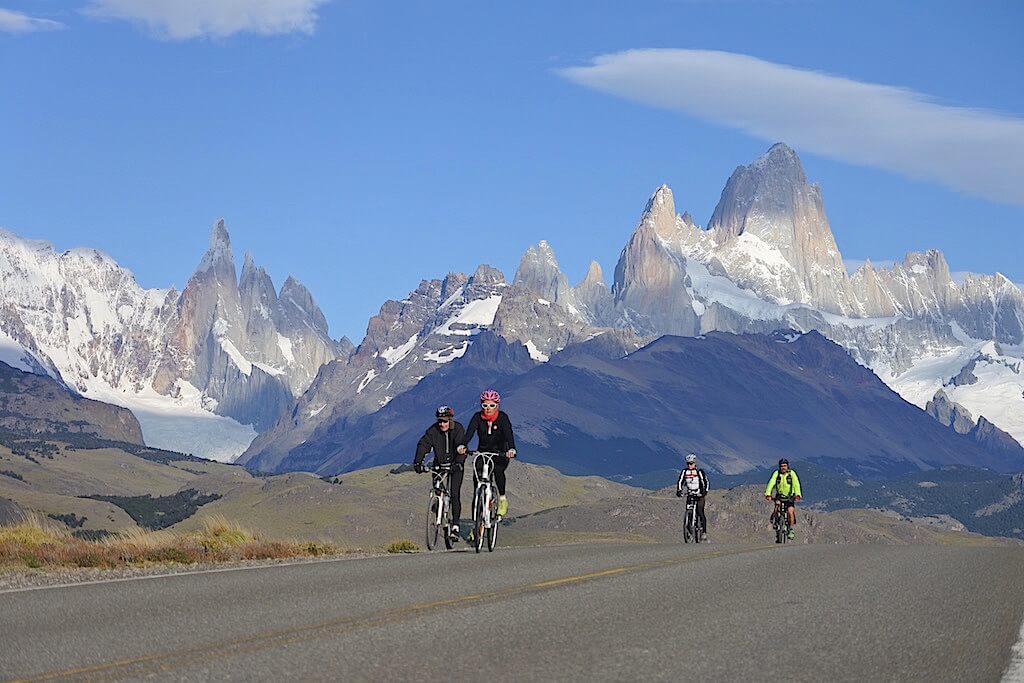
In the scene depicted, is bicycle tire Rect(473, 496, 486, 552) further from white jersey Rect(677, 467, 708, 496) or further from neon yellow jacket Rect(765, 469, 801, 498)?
neon yellow jacket Rect(765, 469, 801, 498)

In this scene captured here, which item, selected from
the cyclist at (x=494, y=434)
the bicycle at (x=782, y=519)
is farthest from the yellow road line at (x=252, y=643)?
the bicycle at (x=782, y=519)

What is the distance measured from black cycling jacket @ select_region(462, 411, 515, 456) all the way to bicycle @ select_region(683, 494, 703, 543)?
15.0m

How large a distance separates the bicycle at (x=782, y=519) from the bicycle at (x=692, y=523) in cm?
214

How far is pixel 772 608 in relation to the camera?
56.3ft

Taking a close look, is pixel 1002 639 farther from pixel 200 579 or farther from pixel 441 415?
pixel 441 415

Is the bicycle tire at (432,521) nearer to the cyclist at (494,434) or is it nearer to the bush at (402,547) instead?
the cyclist at (494,434)

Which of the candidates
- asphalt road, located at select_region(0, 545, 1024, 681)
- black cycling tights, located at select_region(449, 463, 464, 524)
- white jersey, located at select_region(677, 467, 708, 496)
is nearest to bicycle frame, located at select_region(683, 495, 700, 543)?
white jersey, located at select_region(677, 467, 708, 496)

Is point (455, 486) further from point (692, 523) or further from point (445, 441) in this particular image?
point (692, 523)

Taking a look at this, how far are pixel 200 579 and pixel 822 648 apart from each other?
970cm

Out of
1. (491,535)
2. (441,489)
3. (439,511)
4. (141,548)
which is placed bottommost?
(141,548)

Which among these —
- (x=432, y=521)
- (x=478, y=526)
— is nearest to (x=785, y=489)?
(x=432, y=521)

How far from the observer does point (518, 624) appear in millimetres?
15133

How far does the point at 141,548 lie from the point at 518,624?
40.0 ft

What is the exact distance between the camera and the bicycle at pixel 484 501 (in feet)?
93.6
